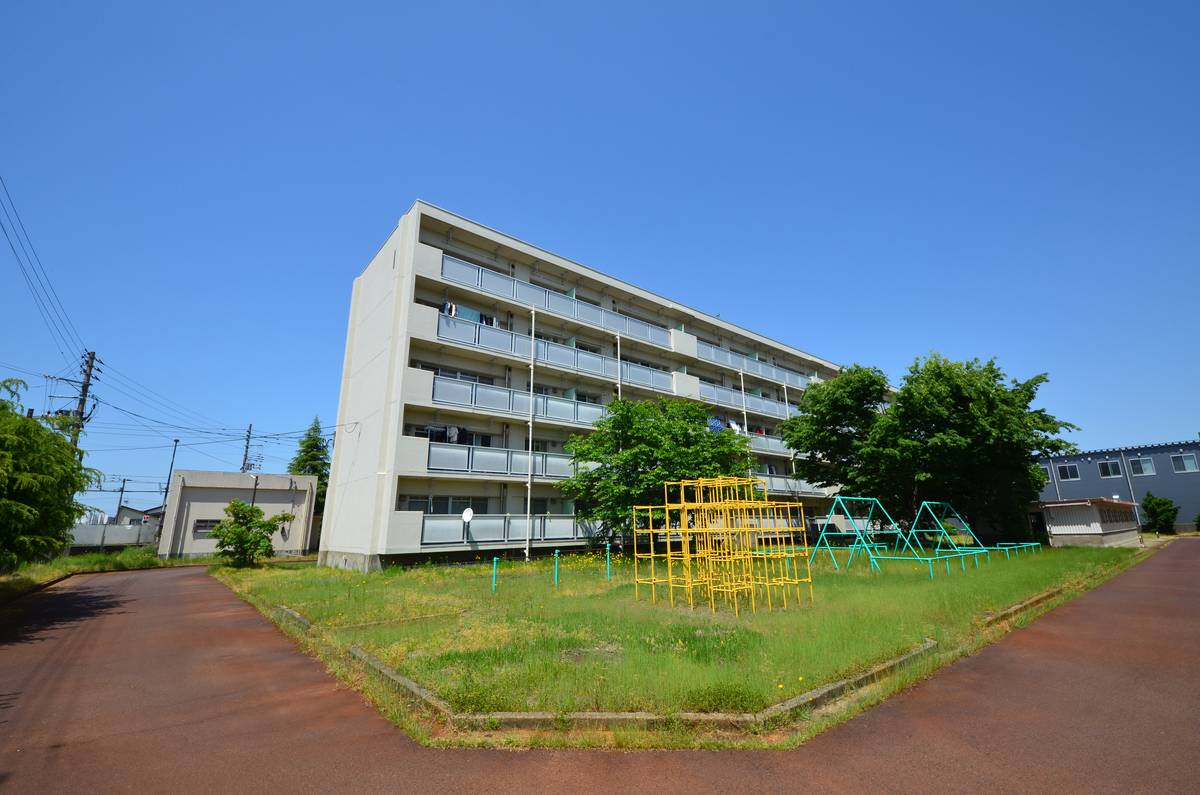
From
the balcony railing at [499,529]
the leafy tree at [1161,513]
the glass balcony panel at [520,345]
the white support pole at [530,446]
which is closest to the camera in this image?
the balcony railing at [499,529]

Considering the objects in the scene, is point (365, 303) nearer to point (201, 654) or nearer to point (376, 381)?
point (376, 381)

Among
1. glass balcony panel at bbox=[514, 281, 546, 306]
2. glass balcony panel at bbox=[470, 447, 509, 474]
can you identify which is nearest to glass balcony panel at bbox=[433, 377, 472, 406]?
glass balcony panel at bbox=[470, 447, 509, 474]

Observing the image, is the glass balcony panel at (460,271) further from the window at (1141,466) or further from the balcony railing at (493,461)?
the window at (1141,466)

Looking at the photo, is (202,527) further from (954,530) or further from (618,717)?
(954,530)

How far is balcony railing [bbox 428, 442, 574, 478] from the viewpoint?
19.2m

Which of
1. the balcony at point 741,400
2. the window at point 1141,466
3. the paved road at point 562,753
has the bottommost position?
the paved road at point 562,753

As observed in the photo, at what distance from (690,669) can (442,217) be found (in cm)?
1971

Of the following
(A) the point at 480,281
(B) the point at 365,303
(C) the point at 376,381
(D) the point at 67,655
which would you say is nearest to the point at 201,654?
(D) the point at 67,655

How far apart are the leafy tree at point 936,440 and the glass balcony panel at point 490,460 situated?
17479 mm

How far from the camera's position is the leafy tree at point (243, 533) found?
2181 centimetres

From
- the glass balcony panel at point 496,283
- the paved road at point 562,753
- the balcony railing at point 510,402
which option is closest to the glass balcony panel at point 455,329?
the balcony railing at point 510,402

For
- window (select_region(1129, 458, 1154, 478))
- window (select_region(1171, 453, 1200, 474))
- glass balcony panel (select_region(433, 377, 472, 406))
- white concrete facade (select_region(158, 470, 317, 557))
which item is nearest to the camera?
glass balcony panel (select_region(433, 377, 472, 406))

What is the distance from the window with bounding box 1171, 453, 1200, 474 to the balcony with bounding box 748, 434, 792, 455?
3657cm

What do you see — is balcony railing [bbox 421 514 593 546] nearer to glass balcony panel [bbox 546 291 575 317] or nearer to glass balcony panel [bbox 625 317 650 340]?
glass balcony panel [bbox 546 291 575 317]
